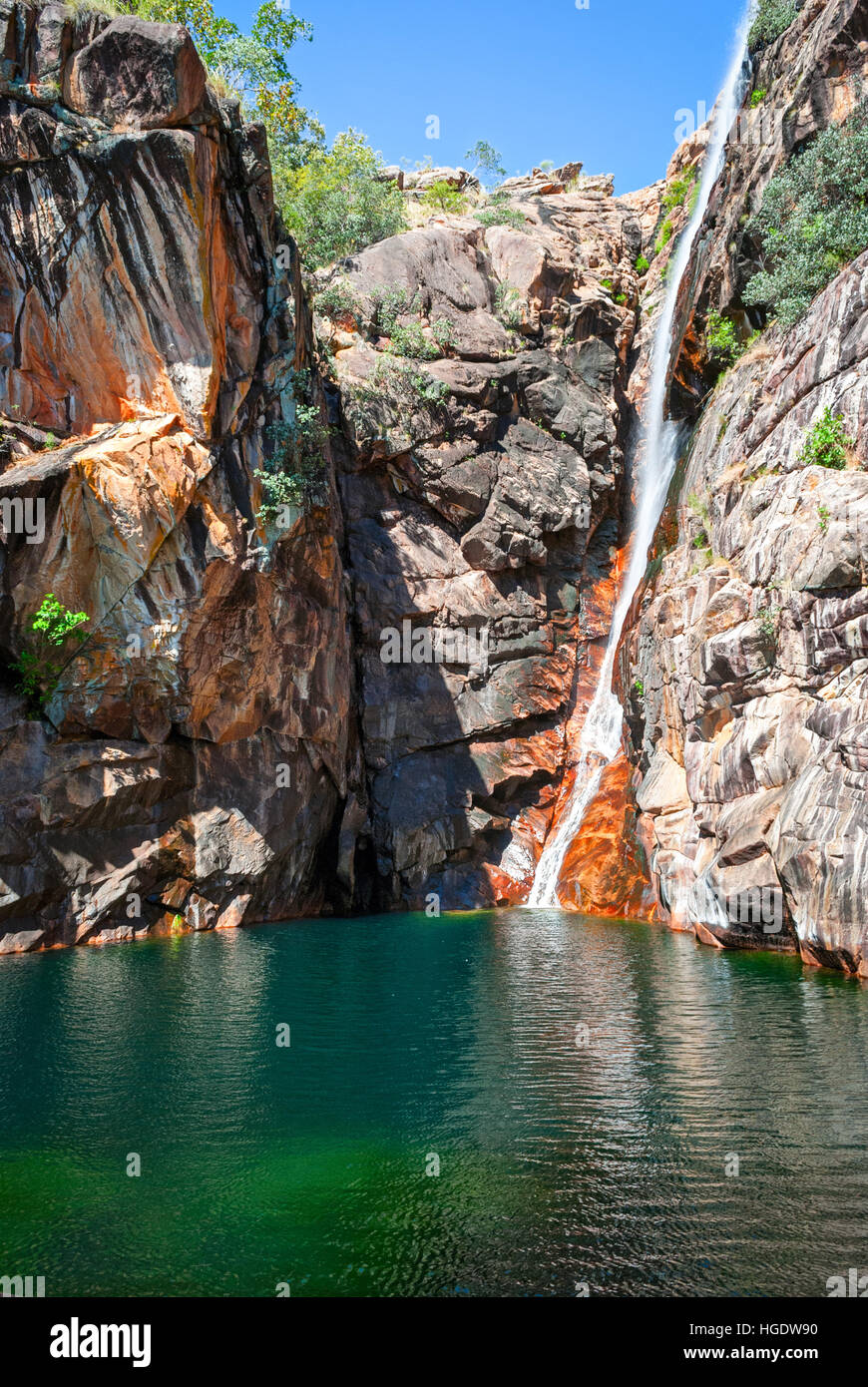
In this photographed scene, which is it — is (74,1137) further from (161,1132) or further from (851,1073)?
(851,1073)

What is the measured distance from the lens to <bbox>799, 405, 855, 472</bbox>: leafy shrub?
21.2 meters

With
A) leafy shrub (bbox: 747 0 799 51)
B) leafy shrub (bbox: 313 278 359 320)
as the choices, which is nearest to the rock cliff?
leafy shrub (bbox: 313 278 359 320)

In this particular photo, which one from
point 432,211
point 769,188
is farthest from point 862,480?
point 432,211

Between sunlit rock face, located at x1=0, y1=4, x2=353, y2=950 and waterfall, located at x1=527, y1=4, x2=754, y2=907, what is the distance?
1144 cm

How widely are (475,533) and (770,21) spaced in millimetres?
20133

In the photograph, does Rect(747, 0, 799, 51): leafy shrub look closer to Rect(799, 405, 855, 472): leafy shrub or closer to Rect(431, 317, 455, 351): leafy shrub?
Rect(431, 317, 455, 351): leafy shrub

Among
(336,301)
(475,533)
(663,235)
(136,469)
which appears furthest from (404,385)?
(663,235)

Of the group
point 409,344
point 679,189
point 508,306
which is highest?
point 679,189

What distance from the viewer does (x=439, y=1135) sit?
979 centimetres

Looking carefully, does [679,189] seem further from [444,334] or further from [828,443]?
[828,443]

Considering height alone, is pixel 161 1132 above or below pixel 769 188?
below
